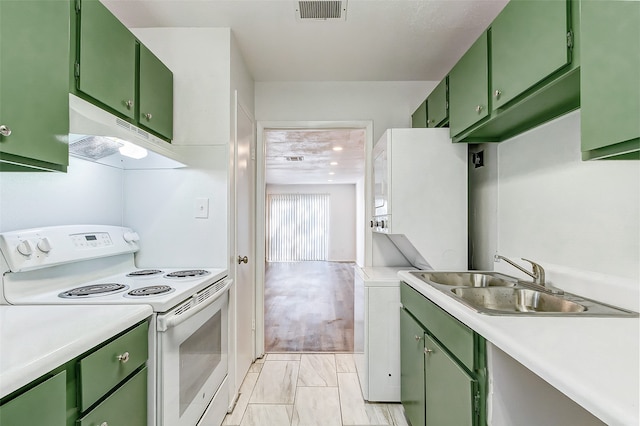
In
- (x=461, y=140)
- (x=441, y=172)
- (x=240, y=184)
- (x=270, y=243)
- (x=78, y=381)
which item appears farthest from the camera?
(x=270, y=243)

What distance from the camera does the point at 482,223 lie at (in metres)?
2.19

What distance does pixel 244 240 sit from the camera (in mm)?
2432

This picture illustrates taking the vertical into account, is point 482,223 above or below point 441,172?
below

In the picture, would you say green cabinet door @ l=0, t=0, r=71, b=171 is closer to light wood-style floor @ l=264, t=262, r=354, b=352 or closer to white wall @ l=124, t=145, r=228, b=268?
white wall @ l=124, t=145, r=228, b=268

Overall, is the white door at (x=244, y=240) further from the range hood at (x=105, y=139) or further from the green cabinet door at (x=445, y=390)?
the green cabinet door at (x=445, y=390)

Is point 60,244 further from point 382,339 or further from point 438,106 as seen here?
point 438,106

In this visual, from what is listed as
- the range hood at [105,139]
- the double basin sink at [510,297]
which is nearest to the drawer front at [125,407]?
the range hood at [105,139]

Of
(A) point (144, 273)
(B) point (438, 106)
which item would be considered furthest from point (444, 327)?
(A) point (144, 273)

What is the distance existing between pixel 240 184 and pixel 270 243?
7.69m

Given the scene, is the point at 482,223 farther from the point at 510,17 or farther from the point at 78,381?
the point at 78,381

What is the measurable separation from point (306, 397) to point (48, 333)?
5.70 feet

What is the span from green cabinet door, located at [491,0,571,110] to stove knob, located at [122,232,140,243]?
82.0 inches

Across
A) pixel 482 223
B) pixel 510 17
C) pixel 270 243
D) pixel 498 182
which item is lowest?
pixel 270 243

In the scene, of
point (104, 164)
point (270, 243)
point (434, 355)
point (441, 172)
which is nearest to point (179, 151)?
point (104, 164)
